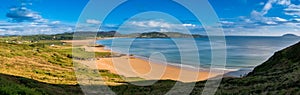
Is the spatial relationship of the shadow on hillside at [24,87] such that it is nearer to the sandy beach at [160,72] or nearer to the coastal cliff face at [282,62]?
the coastal cliff face at [282,62]

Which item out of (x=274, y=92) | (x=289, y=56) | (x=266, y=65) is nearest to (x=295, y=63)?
(x=289, y=56)

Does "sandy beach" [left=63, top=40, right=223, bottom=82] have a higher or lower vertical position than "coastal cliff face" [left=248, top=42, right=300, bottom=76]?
lower

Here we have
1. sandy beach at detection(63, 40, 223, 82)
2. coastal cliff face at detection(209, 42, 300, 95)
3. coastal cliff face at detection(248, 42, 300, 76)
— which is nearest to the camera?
coastal cliff face at detection(209, 42, 300, 95)

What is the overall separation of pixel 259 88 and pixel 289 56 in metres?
17.0

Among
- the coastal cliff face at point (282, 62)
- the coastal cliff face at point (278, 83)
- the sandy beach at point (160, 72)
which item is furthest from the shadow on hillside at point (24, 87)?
the sandy beach at point (160, 72)

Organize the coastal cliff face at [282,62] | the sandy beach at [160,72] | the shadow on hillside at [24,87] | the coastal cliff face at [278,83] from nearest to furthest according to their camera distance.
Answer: the shadow on hillside at [24,87], the coastal cliff face at [278,83], the coastal cliff face at [282,62], the sandy beach at [160,72]

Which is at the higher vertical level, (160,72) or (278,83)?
(278,83)

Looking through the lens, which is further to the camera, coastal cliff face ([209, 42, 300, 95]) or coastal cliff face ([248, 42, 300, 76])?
coastal cliff face ([248, 42, 300, 76])

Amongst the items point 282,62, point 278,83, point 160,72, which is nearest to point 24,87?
point 278,83

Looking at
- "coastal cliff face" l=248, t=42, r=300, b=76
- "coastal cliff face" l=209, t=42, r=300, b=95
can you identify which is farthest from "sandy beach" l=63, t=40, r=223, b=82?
"coastal cliff face" l=209, t=42, r=300, b=95

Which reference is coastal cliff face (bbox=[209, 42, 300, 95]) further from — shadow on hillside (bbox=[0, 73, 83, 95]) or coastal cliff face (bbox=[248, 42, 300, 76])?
shadow on hillside (bbox=[0, 73, 83, 95])

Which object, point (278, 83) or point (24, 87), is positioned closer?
point (24, 87)

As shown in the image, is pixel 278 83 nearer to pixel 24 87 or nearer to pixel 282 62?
pixel 282 62

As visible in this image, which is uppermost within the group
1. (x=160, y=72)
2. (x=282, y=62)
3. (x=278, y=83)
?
(x=282, y=62)
